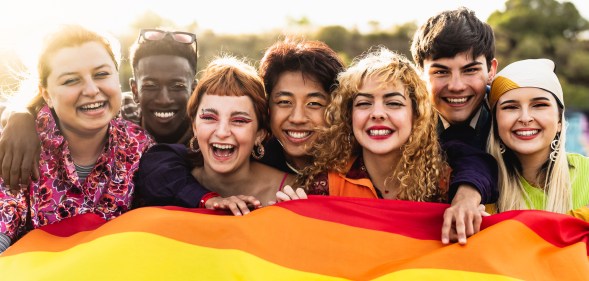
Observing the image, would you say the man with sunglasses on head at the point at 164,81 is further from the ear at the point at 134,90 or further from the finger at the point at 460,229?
the finger at the point at 460,229

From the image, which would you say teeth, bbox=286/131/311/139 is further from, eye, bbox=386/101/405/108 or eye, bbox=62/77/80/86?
eye, bbox=62/77/80/86

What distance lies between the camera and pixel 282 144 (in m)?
4.51

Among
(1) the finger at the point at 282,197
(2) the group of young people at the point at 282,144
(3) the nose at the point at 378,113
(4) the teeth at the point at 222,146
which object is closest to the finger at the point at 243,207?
(2) the group of young people at the point at 282,144

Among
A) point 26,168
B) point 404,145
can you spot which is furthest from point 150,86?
point 404,145

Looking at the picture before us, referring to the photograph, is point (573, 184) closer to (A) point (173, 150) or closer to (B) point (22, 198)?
(A) point (173, 150)

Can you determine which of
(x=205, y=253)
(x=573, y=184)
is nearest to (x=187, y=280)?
(x=205, y=253)

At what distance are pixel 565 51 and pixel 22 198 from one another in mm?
37188

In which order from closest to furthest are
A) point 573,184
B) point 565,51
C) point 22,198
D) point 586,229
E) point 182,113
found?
point 586,229, point 22,198, point 573,184, point 182,113, point 565,51

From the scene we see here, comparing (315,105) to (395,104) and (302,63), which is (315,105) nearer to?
(302,63)

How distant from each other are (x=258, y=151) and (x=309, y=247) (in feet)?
4.12

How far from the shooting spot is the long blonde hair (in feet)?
13.2

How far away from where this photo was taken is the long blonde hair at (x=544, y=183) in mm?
4031

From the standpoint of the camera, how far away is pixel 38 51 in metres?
3.99

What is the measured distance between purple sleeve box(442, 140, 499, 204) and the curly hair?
0.32ft
